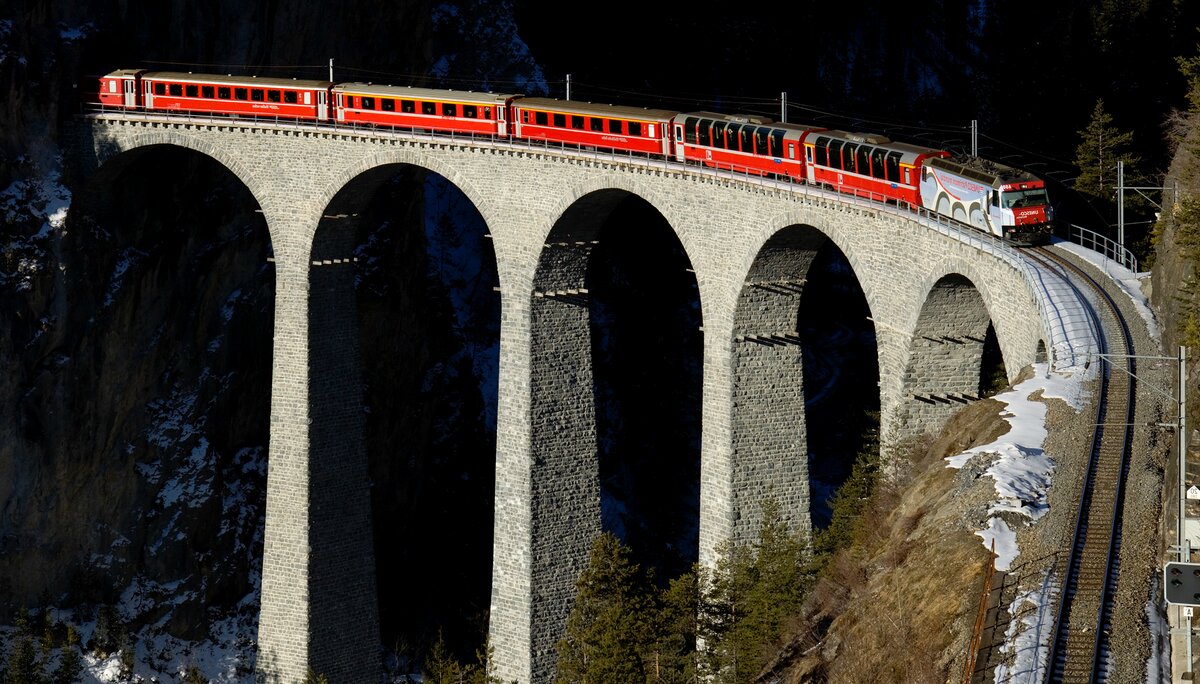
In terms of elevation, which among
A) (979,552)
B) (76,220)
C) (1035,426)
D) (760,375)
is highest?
(76,220)

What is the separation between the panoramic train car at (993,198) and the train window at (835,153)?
11.0 feet

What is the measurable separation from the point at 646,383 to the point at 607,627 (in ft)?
106

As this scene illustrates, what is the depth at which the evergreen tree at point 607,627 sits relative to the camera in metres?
49.7

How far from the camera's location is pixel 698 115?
5347cm

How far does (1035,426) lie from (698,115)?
20.0 metres

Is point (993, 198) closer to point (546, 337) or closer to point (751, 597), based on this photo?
point (751, 597)

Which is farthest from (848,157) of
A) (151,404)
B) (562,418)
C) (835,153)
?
(151,404)

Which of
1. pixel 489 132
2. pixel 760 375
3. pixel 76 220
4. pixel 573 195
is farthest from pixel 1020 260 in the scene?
pixel 76 220

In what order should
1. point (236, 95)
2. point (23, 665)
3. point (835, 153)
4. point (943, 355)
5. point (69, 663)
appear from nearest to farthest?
point (943, 355), point (835, 153), point (23, 665), point (236, 95), point (69, 663)

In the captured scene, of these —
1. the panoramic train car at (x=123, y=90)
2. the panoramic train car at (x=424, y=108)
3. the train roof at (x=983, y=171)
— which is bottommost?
the train roof at (x=983, y=171)

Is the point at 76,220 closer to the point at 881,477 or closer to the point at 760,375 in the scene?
the point at 760,375

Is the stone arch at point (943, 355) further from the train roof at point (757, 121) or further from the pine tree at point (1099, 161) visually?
the pine tree at point (1099, 161)

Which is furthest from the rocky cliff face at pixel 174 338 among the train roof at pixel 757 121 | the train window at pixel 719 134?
the train window at pixel 719 134

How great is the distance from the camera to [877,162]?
48125 millimetres
